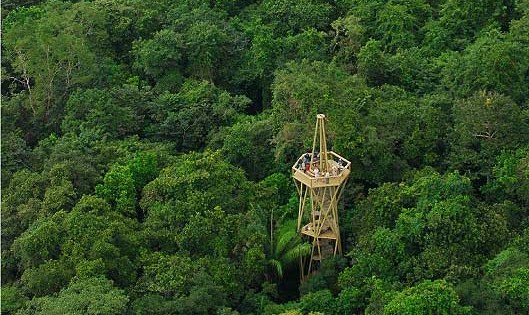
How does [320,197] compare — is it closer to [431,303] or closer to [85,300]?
[431,303]

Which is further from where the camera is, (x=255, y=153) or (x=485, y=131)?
(x=255, y=153)

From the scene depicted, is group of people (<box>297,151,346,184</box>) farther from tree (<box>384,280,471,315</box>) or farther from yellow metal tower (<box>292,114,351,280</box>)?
tree (<box>384,280,471,315</box>)

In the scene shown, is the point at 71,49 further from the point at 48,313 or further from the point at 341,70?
the point at 48,313

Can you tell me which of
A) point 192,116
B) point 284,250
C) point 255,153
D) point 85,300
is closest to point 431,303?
point 284,250

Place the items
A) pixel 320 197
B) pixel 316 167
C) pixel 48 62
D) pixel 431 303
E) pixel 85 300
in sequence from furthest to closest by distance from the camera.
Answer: pixel 48 62 → pixel 320 197 → pixel 316 167 → pixel 85 300 → pixel 431 303

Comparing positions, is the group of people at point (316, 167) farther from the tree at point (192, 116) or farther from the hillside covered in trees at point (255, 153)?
the tree at point (192, 116)

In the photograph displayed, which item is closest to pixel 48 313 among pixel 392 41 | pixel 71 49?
pixel 71 49
